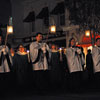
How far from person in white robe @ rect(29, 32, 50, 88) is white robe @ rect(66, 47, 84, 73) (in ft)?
3.08

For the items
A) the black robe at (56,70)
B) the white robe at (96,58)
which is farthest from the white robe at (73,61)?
the black robe at (56,70)

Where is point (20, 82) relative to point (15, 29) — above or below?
below

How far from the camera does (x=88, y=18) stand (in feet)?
73.7

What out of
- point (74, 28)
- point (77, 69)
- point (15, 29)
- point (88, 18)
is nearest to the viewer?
point (77, 69)

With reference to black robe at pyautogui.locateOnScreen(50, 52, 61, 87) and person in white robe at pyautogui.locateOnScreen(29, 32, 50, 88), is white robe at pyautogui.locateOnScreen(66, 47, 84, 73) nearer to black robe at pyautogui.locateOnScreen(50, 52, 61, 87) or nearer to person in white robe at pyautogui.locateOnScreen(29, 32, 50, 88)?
person in white robe at pyautogui.locateOnScreen(29, 32, 50, 88)

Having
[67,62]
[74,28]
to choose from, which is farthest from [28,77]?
[74,28]

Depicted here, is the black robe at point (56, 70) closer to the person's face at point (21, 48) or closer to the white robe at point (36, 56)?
the person's face at point (21, 48)

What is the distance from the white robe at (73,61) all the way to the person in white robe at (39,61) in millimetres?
938

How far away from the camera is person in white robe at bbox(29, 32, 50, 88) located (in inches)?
396

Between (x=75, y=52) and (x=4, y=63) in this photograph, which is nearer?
(x=4, y=63)

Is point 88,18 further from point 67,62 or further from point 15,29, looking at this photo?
point 15,29

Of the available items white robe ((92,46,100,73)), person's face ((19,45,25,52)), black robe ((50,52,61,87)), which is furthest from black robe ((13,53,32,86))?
white robe ((92,46,100,73))

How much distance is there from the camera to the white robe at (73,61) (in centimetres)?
1070

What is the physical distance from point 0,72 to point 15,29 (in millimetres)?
28827
